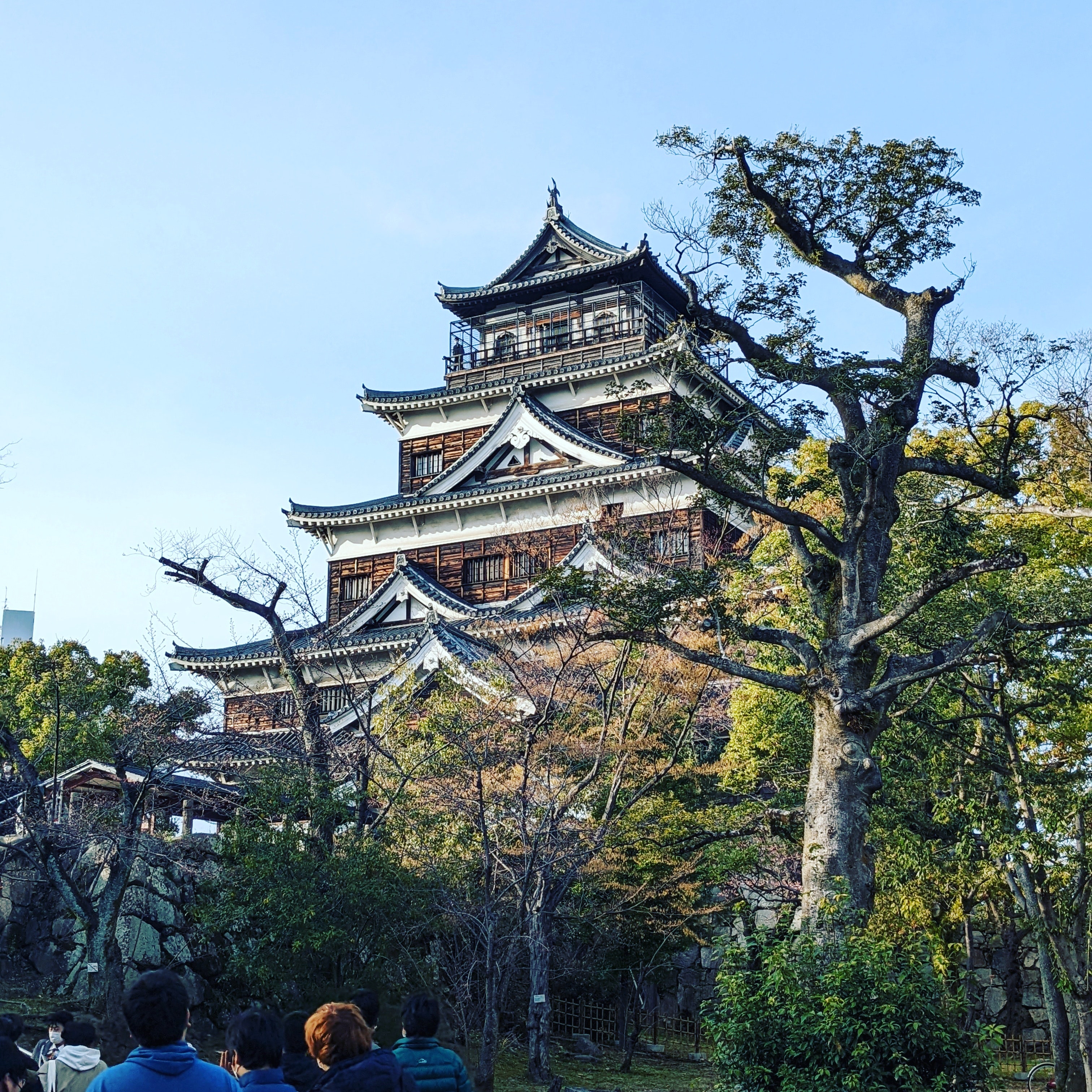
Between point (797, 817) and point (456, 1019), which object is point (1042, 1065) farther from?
point (456, 1019)

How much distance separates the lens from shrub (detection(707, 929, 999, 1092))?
30.9 ft

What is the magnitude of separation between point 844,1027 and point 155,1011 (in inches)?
247

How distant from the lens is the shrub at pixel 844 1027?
9.41 metres

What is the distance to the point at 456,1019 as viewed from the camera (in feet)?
57.5

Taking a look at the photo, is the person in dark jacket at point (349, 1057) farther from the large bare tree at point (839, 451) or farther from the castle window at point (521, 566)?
the castle window at point (521, 566)

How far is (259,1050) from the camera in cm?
547

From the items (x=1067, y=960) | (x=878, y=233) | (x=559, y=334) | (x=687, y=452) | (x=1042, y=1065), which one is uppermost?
(x=559, y=334)

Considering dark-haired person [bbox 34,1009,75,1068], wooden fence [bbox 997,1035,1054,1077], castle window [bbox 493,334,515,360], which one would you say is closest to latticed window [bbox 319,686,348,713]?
castle window [bbox 493,334,515,360]

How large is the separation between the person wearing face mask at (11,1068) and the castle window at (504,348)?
35.7 meters

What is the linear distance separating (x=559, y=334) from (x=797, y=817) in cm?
2474

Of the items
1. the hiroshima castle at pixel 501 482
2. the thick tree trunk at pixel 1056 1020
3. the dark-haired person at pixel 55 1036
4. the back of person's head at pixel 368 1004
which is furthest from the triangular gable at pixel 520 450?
the back of person's head at pixel 368 1004

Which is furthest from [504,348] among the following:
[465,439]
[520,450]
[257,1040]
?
[257,1040]

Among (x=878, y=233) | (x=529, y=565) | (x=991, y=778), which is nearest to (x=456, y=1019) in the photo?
(x=991, y=778)

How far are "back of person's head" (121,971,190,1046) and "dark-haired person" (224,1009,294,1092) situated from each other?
2.49 feet
